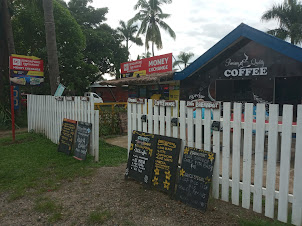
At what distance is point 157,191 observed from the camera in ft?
12.8

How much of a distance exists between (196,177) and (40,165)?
366 cm

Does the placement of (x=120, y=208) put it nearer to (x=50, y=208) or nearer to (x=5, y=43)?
(x=50, y=208)

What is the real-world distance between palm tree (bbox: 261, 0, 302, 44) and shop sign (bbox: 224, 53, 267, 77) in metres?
18.9

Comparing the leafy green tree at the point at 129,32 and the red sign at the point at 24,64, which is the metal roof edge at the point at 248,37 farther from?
the leafy green tree at the point at 129,32

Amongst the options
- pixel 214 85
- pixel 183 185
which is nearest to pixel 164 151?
pixel 183 185

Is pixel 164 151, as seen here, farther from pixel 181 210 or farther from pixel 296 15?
pixel 296 15

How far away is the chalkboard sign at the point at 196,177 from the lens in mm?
3283

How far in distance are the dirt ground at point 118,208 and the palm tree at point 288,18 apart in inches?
983

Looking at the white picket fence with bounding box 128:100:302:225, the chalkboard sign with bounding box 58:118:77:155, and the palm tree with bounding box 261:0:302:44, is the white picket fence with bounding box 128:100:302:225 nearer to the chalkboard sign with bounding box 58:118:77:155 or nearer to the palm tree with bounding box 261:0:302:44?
the chalkboard sign with bounding box 58:118:77:155

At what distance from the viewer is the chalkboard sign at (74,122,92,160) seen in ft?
18.6

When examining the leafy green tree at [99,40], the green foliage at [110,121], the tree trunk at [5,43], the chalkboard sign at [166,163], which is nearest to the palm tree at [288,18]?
the leafy green tree at [99,40]

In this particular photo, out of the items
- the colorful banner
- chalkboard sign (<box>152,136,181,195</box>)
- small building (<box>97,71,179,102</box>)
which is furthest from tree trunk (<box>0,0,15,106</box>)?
chalkboard sign (<box>152,136,181,195</box>)

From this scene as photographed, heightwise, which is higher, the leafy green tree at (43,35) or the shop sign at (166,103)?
the leafy green tree at (43,35)

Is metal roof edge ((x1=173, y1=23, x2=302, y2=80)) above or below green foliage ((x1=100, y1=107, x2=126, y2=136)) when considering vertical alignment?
above
